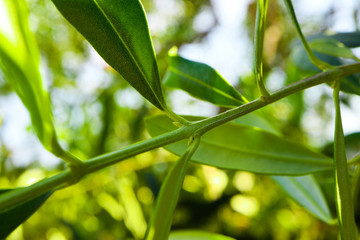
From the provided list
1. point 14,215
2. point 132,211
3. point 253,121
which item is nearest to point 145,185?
point 132,211

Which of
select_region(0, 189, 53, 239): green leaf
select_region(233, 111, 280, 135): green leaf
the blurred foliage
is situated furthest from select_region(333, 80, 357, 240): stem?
the blurred foliage

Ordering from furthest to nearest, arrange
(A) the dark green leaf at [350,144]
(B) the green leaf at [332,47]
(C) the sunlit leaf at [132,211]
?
(C) the sunlit leaf at [132,211] < (A) the dark green leaf at [350,144] < (B) the green leaf at [332,47]

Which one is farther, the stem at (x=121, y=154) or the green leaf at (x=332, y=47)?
the green leaf at (x=332, y=47)

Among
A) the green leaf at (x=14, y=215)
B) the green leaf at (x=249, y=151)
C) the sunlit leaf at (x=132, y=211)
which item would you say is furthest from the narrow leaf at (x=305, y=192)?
the sunlit leaf at (x=132, y=211)

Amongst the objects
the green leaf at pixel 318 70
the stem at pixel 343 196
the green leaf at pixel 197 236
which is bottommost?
the green leaf at pixel 197 236

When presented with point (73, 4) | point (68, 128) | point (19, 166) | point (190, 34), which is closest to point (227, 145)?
point (73, 4)

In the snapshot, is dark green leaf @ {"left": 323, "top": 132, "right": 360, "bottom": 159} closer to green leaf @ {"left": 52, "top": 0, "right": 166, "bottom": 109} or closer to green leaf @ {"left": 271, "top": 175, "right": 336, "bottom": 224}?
green leaf @ {"left": 271, "top": 175, "right": 336, "bottom": 224}

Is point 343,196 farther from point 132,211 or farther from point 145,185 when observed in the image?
point 145,185

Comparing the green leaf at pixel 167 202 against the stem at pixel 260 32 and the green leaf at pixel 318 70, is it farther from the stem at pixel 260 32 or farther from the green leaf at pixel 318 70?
the green leaf at pixel 318 70
